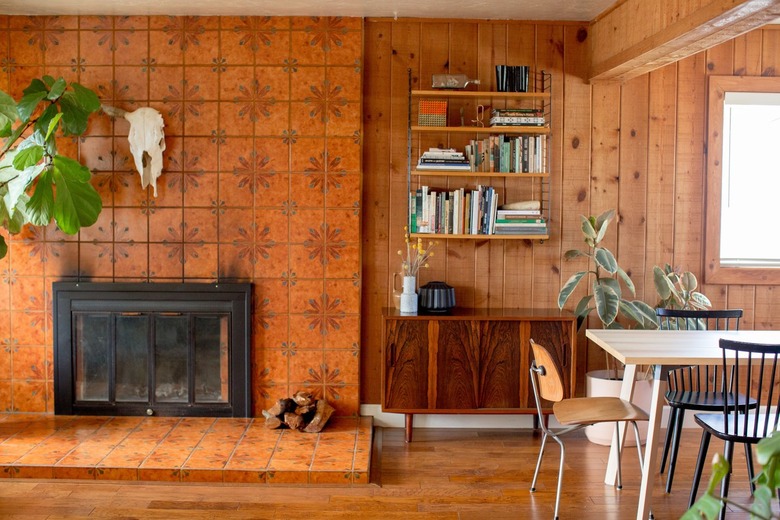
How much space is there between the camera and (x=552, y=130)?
472 cm

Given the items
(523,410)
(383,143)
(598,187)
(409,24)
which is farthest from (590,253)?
(409,24)

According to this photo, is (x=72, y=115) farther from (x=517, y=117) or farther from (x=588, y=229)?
(x=588, y=229)

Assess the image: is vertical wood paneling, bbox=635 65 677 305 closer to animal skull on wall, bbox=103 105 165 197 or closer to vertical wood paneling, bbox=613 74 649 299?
vertical wood paneling, bbox=613 74 649 299

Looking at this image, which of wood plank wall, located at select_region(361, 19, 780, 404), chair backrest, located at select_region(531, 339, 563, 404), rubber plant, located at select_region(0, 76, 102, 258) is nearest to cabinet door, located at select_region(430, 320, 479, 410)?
wood plank wall, located at select_region(361, 19, 780, 404)

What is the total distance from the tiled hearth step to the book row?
1.31m

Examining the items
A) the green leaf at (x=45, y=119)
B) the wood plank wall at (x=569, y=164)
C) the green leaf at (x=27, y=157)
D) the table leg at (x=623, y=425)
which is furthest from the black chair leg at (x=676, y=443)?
the green leaf at (x=45, y=119)

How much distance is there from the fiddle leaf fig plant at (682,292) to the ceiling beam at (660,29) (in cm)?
123

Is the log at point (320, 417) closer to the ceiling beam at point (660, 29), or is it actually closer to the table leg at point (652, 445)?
the table leg at point (652, 445)

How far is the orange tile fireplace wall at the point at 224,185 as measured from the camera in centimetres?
461

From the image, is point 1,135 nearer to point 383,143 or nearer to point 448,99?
point 383,143

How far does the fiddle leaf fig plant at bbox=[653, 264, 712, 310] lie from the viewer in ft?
14.5

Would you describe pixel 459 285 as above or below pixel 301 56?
below

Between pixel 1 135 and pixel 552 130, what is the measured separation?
10.6ft

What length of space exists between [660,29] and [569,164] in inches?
49.3
